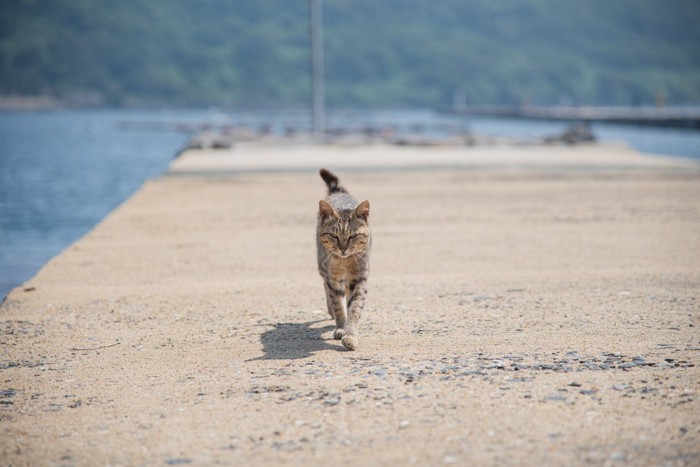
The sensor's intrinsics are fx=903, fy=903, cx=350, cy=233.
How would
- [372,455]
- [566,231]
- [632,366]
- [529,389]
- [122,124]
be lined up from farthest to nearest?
[122,124] < [566,231] < [632,366] < [529,389] < [372,455]

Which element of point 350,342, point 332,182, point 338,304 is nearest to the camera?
point 350,342

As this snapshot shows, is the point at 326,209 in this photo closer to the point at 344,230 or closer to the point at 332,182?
the point at 344,230

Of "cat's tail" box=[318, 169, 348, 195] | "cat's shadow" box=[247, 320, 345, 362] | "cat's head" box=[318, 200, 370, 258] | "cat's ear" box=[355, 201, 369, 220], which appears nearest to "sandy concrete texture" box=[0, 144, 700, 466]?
"cat's shadow" box=[247, 320, 345, 362]

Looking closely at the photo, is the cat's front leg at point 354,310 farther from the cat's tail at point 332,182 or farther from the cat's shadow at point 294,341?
the cat's tail at point 332,182

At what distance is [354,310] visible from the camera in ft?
22.6

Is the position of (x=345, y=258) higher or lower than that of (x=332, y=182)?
lower

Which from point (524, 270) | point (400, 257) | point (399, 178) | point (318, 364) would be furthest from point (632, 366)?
point (399, 178)

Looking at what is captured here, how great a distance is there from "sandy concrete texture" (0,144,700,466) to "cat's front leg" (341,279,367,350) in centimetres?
10

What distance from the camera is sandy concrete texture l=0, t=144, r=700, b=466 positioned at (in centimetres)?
482

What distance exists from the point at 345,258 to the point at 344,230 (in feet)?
0.98

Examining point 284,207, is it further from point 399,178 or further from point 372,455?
point 372,455

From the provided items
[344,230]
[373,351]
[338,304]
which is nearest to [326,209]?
[344,230]

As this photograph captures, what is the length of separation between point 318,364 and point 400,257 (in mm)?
4671

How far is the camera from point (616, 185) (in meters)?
19.8
